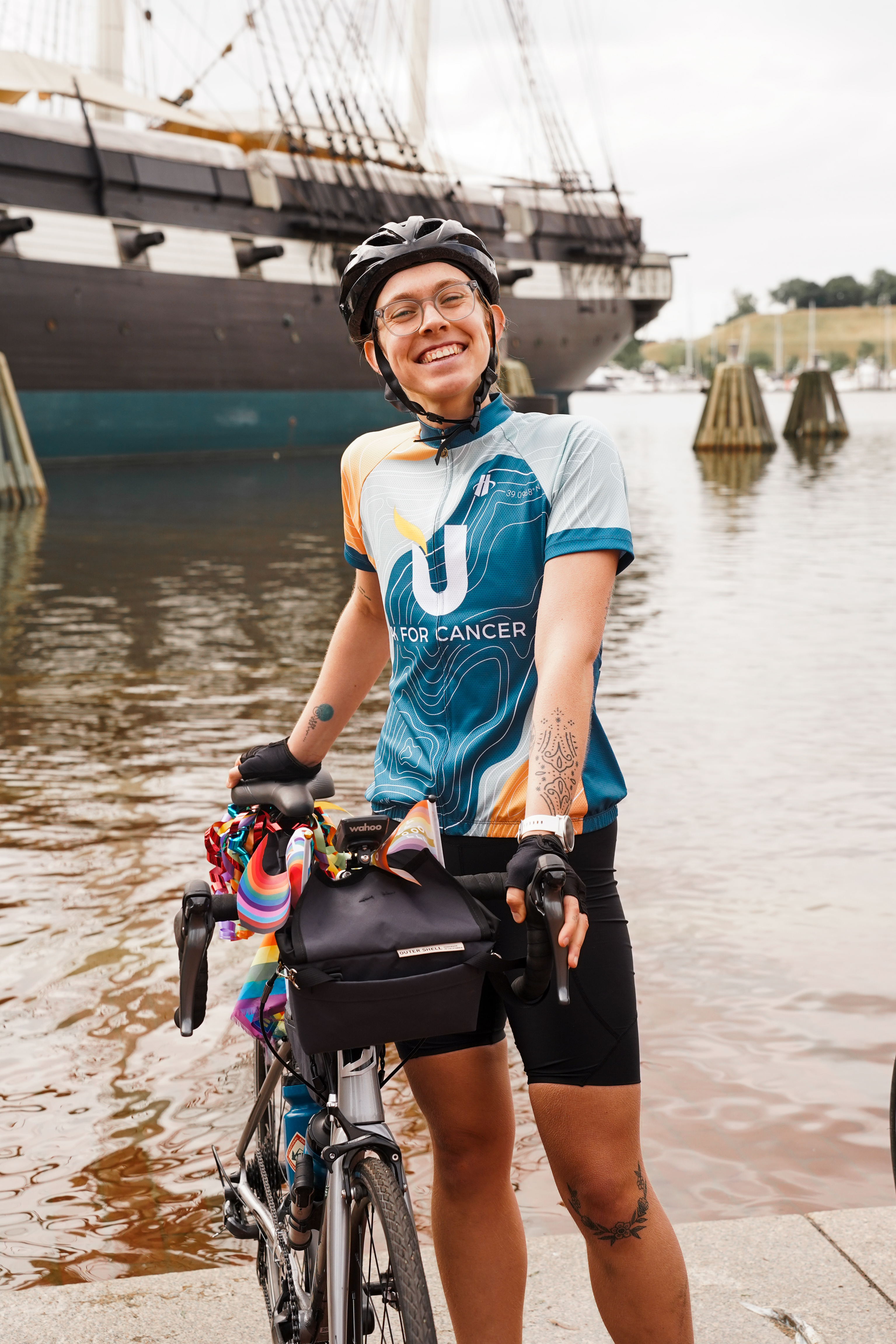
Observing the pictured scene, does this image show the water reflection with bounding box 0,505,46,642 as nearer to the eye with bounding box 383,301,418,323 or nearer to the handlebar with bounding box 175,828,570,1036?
the eye with bounding box 383,301,418,323

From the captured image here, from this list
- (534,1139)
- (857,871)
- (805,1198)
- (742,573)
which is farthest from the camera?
(742,573)

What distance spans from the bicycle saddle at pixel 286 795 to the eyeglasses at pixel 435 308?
30.8 inches

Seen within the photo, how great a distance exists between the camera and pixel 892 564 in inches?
670

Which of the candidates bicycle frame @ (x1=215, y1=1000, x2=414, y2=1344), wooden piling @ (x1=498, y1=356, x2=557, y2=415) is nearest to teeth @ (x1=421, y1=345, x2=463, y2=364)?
bicycle frame @ (x1=215, y1=1000, x2=414, y2=1344)

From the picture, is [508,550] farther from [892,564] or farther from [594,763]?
[892,564]

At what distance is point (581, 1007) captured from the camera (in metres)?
2.24

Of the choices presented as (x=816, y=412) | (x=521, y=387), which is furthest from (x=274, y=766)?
(x=816, y=412)

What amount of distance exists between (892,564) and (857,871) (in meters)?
11.7

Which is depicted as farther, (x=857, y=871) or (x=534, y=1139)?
(x=857, y=871)

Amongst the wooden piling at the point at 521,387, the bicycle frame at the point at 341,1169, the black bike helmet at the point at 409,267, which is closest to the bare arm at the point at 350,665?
the black bike helmet at the point at 409,267

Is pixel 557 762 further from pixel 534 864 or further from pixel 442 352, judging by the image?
pixel 442 352

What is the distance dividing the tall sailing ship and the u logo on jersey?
30.0m

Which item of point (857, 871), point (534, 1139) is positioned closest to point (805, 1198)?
point (534, 1139)

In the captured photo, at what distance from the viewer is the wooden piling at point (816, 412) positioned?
1933 inches
